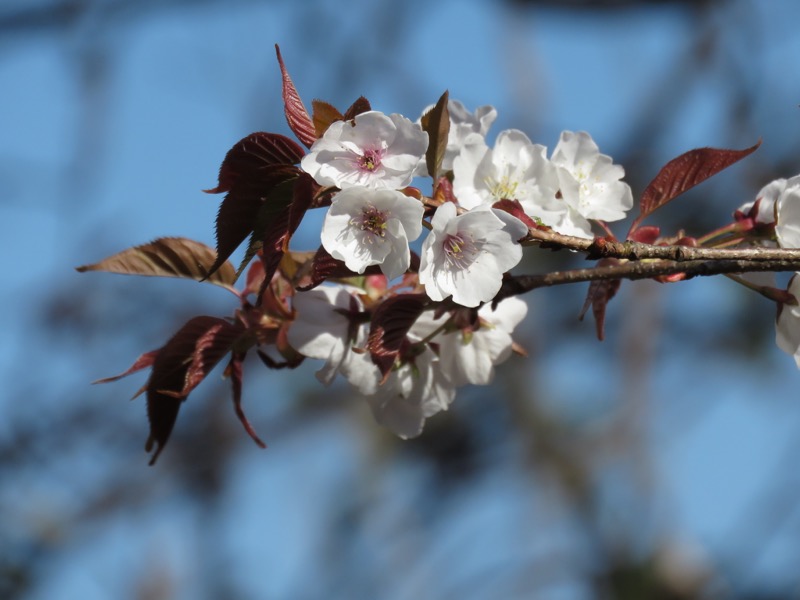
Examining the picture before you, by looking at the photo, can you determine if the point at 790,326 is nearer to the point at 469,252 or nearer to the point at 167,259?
the point at 469,252

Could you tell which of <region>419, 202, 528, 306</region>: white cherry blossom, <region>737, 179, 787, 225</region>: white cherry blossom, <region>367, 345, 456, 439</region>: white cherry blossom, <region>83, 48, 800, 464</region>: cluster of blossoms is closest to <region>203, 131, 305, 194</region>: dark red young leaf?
<region>83, 48, 800, 464</region>: cluster of blossoms

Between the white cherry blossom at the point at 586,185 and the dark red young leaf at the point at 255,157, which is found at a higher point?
the white cherry blossom at the point at 586,185

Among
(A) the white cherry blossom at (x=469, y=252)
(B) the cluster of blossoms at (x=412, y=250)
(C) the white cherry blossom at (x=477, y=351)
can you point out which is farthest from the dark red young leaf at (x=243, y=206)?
(C) the white cherry blossom at (x=477, y=351)

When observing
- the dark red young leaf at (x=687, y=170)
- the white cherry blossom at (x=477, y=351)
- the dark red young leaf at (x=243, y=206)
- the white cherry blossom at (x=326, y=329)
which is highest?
the dark red young leaf at (x=687, y=170)

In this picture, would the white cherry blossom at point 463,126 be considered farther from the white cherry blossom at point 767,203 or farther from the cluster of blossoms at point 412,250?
the white cherry blossom at point 767,203

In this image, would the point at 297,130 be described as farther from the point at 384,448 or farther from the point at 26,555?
the point at 384,448

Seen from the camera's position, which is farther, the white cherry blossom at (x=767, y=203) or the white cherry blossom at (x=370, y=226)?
the white cherry blossom at (x=767, y=203)

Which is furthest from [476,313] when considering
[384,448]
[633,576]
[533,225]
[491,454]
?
[384,448]
